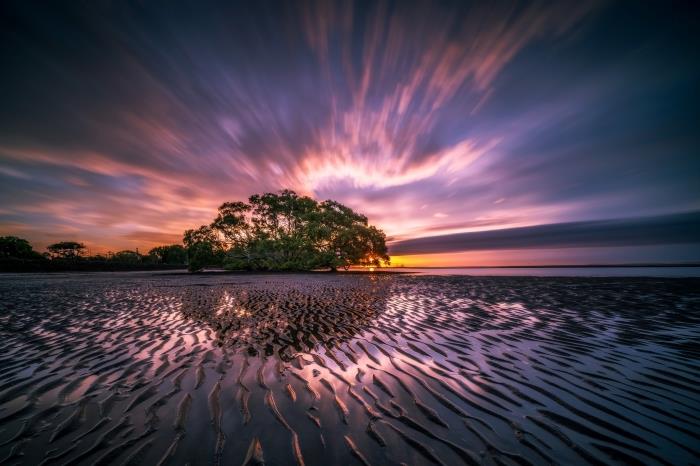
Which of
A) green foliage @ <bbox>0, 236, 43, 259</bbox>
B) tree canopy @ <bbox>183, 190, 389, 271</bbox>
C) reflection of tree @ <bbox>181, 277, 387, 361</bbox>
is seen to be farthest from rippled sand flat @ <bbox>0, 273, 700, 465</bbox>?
green foliage @ <bbox>0, 236, 43, 259</bbox>

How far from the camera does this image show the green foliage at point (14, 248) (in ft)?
250

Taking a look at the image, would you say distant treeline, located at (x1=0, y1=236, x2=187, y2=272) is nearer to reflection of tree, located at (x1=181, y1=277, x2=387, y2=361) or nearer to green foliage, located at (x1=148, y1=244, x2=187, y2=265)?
green foliage, located at (x1=148, y1=244, x2=187, y2=265)

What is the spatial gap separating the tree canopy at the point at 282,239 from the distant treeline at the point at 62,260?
→ 767 cm

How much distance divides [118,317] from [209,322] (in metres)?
4.26

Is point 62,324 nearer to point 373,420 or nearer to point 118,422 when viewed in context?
point 118,422

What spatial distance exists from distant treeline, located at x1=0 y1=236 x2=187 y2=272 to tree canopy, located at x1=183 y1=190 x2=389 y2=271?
7.67m

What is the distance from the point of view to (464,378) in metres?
4.93

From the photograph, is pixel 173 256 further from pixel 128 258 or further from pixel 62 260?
pixel 62 260

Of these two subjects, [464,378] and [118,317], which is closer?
[464,378]

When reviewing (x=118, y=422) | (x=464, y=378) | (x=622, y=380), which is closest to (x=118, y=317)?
(x=118, y=422)

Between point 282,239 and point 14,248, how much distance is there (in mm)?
92484

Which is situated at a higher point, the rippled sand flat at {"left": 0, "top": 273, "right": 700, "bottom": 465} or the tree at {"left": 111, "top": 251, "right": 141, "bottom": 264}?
the tree at {"left": 111, "top": 251, "right": 141, "bottom": 264}

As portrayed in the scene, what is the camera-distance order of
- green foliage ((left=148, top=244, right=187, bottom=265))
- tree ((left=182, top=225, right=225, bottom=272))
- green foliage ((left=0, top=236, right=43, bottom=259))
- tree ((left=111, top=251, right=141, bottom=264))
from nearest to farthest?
tree ((left=182, top=225, right=225, bottom=272)), green foliage ((left=0, top=236, right=43, bottom=259)), tree ((left=111, top=251, right=141, bottom=264)), green foliage ((left=148, top=244, right=187, bottom=265))

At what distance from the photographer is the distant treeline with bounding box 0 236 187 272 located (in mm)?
53812
